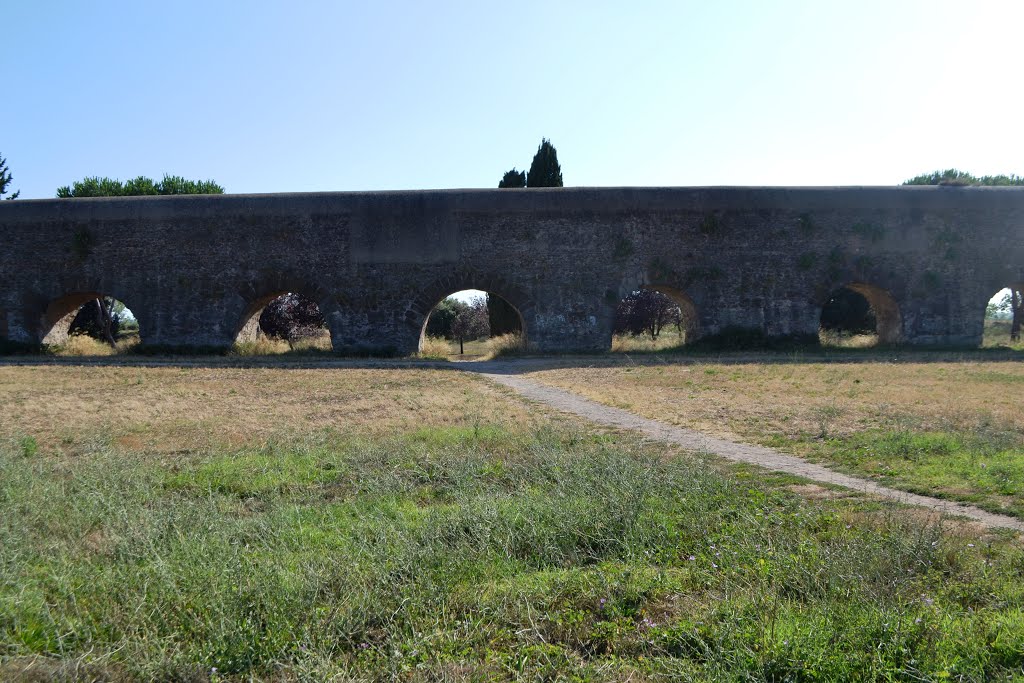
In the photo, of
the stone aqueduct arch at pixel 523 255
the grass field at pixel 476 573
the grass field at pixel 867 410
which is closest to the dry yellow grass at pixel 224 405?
the grass field at pixel 476 573

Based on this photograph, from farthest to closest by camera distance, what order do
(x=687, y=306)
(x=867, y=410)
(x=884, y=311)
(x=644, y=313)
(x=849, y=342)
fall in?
(x=644, y=313), (x=849, y=342), (x=884, y=311), (x=687, y=306), (x=867, y=410)

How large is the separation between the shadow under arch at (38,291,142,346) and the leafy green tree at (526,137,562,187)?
16.7m

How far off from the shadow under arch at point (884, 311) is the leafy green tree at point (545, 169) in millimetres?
13475

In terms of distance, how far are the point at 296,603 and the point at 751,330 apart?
62.2 feet

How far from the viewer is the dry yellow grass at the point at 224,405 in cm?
779

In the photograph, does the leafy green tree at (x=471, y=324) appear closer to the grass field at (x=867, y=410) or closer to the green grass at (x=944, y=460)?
the grass field at (x=867, y=410)

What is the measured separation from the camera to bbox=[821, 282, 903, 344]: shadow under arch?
21.5 meters

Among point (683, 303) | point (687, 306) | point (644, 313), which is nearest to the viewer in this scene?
point (687, 306)

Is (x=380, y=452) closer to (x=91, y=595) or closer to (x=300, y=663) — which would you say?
(x=91, y=595)

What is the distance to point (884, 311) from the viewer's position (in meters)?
22.5

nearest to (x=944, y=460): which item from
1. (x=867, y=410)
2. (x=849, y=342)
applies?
(x=867, y=410)

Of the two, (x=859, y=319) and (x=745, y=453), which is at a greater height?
(x=859, y=319)

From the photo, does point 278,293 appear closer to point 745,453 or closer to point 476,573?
point 745,453

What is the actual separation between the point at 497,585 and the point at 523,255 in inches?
683
